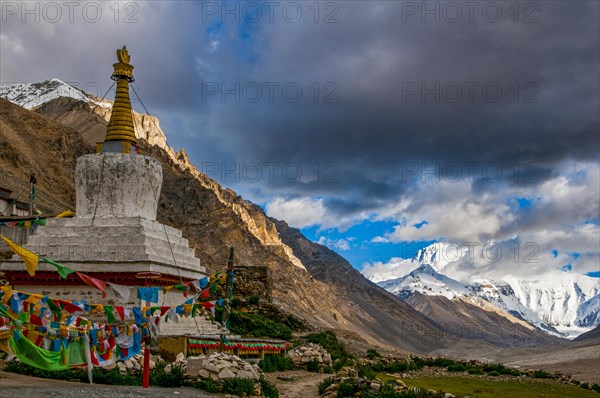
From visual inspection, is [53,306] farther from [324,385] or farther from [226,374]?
[324,385]

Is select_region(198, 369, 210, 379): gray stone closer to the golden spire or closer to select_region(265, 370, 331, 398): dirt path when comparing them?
select_region(265, 370, 331, 398): dirt path

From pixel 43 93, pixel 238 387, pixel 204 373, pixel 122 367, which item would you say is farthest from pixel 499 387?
pixel 43 93

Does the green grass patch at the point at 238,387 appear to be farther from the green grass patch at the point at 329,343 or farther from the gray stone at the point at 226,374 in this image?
the green grass patch at the point at 329,343

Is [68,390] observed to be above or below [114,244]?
below

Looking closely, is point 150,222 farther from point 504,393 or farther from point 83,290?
point 504,393

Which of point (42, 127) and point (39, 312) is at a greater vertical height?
point (42, 127)

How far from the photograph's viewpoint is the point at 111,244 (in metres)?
18.5

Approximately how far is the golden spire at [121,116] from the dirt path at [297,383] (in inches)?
336

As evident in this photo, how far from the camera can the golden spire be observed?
21203mm

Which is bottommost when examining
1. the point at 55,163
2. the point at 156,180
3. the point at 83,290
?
the point at 83,290

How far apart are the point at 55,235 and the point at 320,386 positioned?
353 inches

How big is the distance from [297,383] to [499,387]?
22.1ft

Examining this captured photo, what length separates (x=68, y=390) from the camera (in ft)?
39.3

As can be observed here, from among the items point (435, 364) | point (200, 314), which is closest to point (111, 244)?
point (200, 314)
